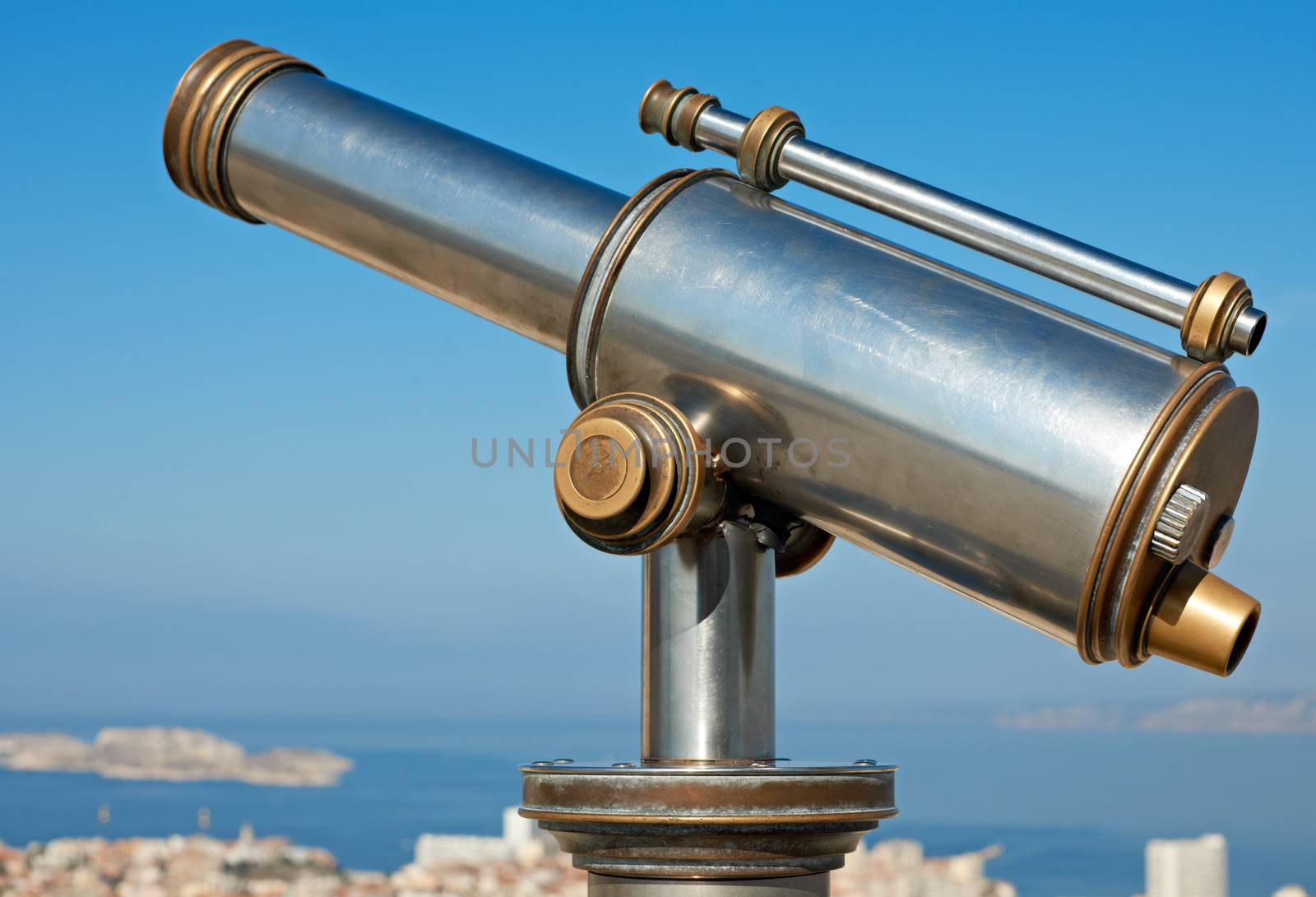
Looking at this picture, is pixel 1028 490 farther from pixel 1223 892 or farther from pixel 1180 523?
pixel 1223 892

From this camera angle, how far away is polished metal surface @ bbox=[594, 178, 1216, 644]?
149 centimetres

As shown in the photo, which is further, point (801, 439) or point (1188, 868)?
point (1188, 868)

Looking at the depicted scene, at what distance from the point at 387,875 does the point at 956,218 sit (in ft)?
5.30

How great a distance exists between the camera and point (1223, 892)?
7.23 feet

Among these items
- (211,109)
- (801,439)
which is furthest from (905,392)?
(211,109)

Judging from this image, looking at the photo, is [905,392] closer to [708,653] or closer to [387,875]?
[708,653]

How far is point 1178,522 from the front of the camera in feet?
4.67

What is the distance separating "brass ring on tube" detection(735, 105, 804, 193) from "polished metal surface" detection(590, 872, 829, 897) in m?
0.86

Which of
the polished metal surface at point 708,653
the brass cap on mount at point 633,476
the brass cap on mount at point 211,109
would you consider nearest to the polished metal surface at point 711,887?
the polished metal surface at point 708,653

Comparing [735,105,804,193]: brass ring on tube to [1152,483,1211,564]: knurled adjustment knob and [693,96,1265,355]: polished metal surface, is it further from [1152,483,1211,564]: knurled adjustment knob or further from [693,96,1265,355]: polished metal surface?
[1152,483,1211,564]: knurled adjustment knob

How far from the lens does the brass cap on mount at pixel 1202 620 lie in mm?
1505

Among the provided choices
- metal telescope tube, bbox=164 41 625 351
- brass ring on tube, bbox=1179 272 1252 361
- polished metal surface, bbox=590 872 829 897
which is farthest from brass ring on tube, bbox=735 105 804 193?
polished metal surface, bbox=590 872 829 897

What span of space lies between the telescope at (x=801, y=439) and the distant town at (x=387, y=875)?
689mm

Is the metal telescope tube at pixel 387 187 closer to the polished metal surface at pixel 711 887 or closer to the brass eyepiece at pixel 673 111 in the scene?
the brass eyepiece at pixel 673 111
